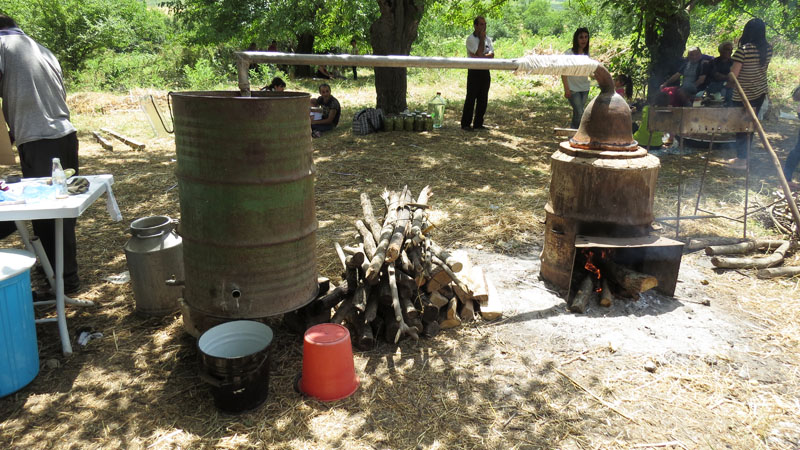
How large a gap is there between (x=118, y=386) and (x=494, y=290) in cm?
307

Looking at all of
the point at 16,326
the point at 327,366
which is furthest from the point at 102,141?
the point at 327,366

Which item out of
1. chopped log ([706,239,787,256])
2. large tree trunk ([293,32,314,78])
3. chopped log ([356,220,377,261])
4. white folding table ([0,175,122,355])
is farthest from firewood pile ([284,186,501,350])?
large tree trunk ([293,32,314,78])

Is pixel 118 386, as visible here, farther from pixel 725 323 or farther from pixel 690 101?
pixel 690 101

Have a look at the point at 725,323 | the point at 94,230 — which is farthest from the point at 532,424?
the point at 94,230

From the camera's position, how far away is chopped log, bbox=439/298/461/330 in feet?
13.9

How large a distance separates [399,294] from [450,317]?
1.60 ft

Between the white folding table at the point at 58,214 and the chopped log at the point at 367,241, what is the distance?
2.14 meters

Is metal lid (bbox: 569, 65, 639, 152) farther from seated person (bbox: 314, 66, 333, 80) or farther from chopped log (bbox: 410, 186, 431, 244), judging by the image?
seated person (bbox: 314, 66, 333, 80)

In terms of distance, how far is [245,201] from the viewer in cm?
333

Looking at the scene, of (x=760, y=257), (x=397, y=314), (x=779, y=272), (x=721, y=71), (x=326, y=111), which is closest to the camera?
(x=397, y=314)

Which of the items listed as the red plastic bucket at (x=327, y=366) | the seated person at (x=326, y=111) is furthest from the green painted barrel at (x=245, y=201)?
the seated person at (x=326, y=111)

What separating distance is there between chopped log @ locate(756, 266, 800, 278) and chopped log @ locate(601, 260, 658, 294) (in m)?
1.59

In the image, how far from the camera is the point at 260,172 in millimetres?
3301

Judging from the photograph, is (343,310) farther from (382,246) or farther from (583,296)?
(583,296)
